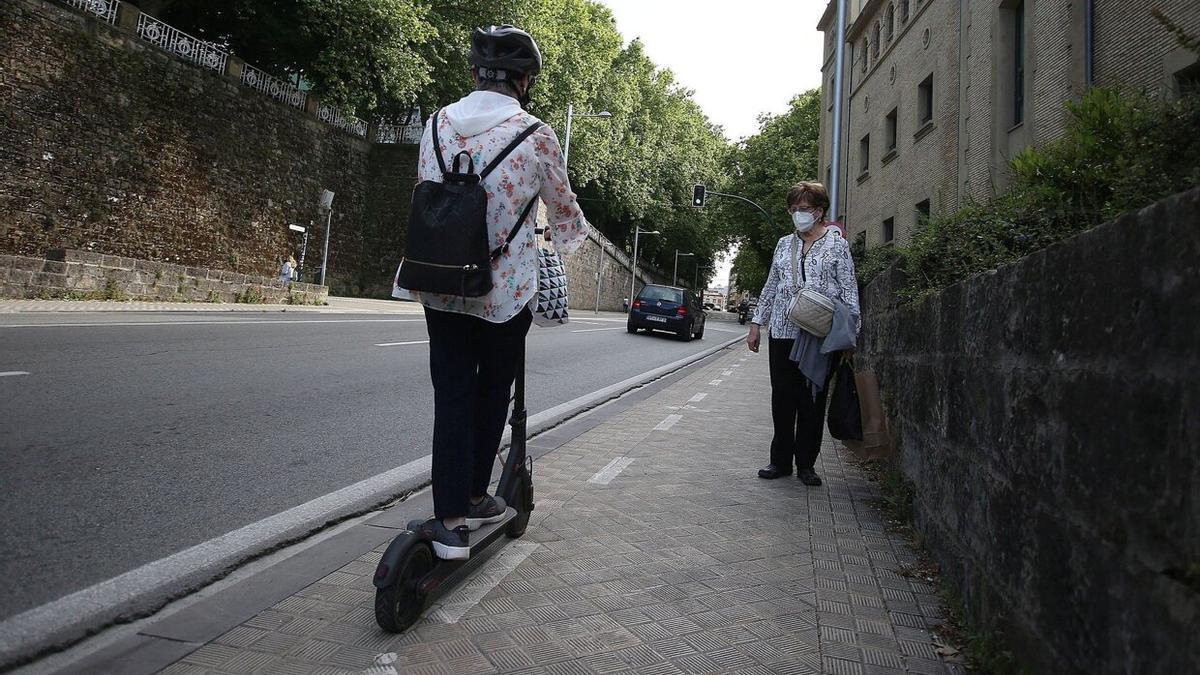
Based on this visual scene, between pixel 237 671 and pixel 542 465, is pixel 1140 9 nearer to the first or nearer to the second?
pixel 542 465

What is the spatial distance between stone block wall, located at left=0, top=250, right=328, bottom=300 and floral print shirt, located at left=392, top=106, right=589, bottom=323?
51.0 ft

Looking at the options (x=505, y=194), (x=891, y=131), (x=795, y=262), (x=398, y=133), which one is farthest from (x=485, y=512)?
(x=398, y=133)

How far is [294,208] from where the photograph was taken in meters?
30.1

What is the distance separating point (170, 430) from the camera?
5336 mm

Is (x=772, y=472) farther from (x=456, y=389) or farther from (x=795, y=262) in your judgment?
(x=456, y=389)

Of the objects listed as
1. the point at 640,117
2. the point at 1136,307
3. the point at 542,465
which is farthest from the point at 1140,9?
the point at 640,117

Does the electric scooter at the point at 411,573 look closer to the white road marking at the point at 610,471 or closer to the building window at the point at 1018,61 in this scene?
the white road marking at the point at 610,471

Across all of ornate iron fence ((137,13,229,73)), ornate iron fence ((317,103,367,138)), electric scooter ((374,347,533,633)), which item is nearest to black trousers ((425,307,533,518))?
electric scooter ((374,347,533,633))

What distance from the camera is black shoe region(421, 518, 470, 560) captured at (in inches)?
110

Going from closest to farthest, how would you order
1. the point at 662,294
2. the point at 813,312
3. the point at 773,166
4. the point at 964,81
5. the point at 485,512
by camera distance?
1. the point at 485,512
2. the point at 813,312
3. the point at 964,81
4. the point at 662,294
5. the point at 773,166

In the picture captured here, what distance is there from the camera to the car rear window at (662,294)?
22.8m

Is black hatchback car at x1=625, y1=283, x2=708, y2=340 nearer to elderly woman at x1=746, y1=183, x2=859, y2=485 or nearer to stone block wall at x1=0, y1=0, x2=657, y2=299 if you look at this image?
stone block wall at x1=0, y1=0, x2=657, y2=299

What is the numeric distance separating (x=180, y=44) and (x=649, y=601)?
87.2 feet

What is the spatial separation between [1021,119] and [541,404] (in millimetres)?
9518
